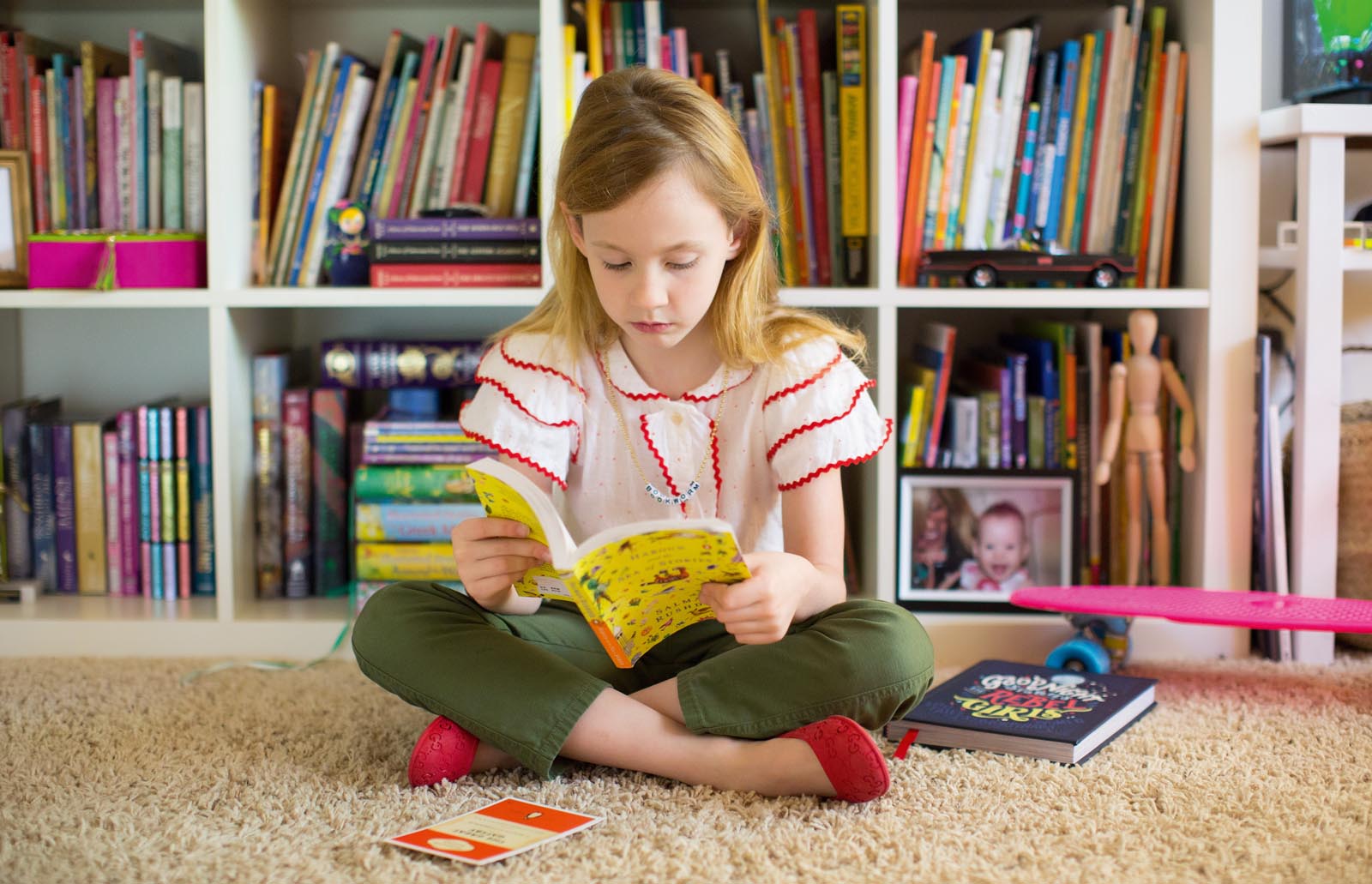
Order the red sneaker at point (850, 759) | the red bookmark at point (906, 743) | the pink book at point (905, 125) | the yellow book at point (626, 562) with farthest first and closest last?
the pink book at point (905, 125) < the red bookmark at point (906, 743) < the red sneaker at point (850, 759) < the yellow book at point (626, 562)

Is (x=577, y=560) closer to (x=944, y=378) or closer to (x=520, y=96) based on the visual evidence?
(x=944, y=378)

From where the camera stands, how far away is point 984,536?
1.56 meters

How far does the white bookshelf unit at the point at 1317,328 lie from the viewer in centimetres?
142

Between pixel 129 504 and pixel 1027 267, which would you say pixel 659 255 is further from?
pixel 129 504

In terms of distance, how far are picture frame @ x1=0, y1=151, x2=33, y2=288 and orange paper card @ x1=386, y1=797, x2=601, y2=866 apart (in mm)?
1011

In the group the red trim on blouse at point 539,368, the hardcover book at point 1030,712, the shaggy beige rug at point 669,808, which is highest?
the red trim on blouse at point 539,368

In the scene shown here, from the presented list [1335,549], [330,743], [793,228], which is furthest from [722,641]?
[1335,549]

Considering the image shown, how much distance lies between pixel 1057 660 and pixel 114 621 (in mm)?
1044

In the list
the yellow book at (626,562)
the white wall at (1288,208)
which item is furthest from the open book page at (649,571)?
the white wall at (1288,208)

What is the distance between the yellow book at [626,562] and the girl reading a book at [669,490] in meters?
0.03

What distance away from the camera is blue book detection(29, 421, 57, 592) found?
163 centimetres

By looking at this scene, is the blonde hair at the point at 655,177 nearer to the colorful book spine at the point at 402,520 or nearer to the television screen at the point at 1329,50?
the colorful book spine at the point at 402,520

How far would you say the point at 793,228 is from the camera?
1.61m

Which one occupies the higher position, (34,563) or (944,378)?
(944,378)
